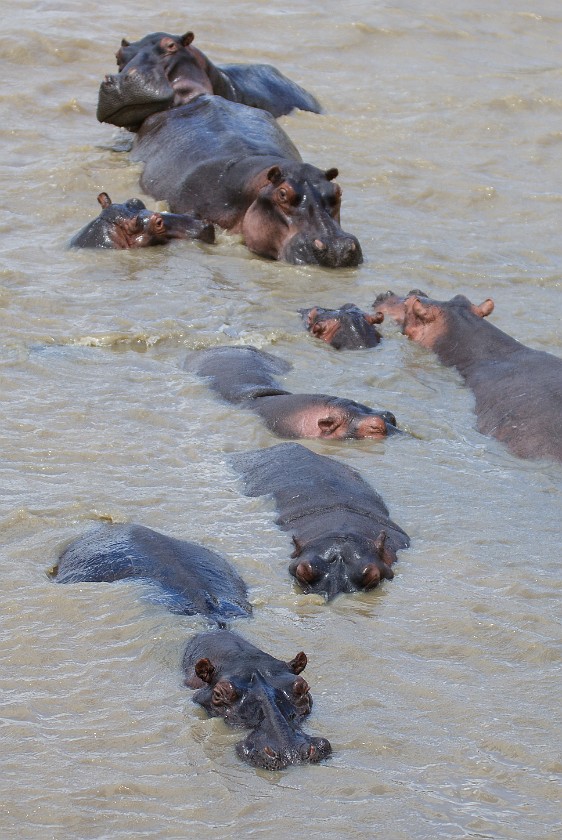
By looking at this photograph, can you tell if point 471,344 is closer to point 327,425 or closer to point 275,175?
point 327,425

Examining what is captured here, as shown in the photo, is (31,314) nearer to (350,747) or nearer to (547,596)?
(547,596)

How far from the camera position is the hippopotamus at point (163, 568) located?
15.7 ft

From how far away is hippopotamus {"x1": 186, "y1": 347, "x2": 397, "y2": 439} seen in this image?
6.80 meters

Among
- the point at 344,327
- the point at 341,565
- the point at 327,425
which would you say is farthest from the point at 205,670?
the point at 344,327

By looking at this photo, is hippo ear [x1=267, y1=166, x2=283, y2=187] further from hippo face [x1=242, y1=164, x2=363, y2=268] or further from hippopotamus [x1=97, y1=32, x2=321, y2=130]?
hippopotamus [x1=97, y1=32, x2=321, y2=130]

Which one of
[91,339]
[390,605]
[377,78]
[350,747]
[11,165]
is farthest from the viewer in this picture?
[377,78]

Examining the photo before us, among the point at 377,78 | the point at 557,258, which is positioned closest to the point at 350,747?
the point at 557,258

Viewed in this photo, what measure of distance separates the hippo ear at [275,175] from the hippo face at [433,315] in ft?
4.61

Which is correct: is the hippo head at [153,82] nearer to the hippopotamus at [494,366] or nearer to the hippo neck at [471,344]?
the hippopotamus at [494,366]

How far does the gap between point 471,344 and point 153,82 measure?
167 inches

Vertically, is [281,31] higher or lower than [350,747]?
lower

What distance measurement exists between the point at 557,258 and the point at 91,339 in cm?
360

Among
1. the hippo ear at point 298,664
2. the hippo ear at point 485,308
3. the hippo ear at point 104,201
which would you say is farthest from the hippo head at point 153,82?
the hippo ear at point 298,664

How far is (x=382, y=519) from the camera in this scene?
5730 mm
